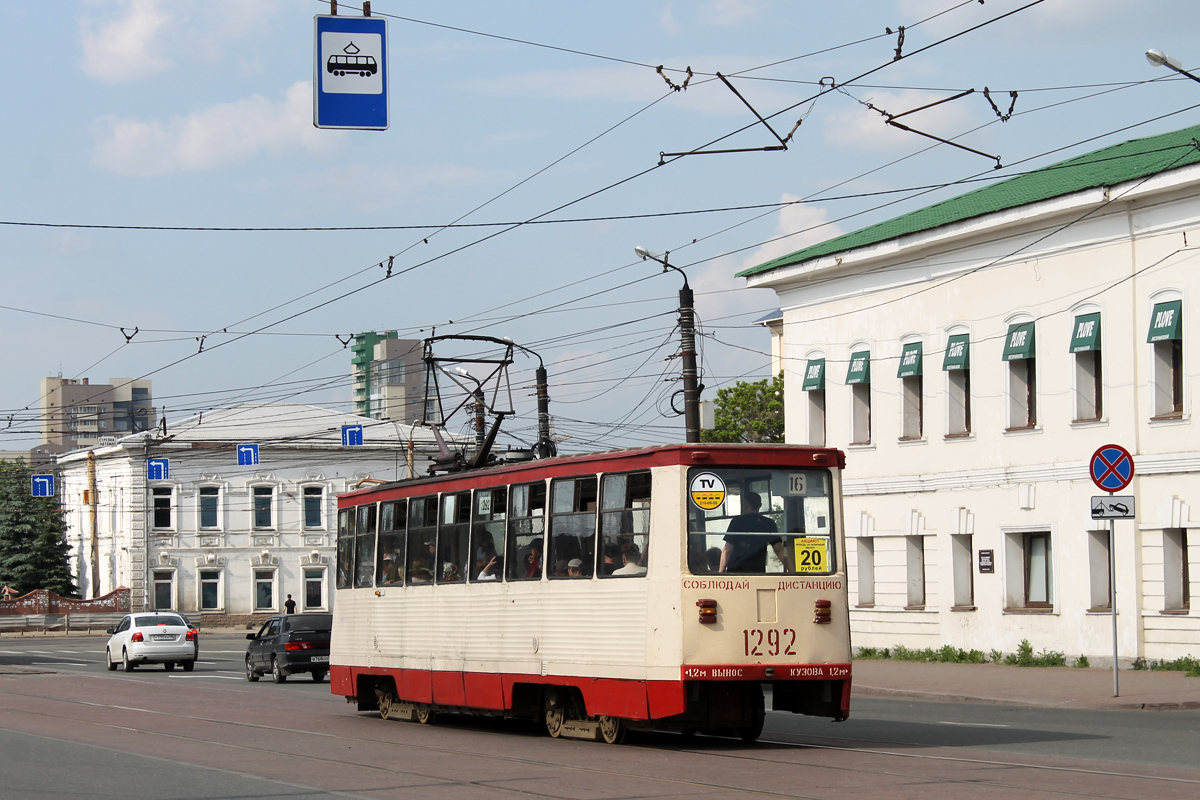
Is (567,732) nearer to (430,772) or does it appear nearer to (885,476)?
(430,772)

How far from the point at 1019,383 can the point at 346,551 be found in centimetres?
1509

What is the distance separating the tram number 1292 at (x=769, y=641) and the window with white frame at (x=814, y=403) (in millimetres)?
22437

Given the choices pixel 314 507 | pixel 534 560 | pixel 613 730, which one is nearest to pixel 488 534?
pixel 534 560

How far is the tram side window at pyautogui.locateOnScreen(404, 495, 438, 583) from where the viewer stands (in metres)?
19.3

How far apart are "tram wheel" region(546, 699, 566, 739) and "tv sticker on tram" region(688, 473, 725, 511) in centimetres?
308

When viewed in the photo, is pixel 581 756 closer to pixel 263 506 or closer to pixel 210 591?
pixel 210 591

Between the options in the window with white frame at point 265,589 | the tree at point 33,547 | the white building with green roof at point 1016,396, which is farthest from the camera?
the tree at point 33,547

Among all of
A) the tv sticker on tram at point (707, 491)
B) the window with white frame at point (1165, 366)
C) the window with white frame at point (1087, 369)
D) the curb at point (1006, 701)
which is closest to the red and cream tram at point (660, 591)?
the tv sticker on tram at point (707, 491)

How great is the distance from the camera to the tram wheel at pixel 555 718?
1672 cm

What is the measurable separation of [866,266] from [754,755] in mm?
21812

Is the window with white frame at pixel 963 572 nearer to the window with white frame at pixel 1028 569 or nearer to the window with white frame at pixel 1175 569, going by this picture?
the window with white frame at pixel 1028 569

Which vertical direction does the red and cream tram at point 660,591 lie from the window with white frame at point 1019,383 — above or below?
below

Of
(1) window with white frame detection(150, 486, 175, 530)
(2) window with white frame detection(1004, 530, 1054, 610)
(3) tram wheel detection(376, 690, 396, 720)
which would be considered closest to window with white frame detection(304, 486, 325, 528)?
(1) window with white frame detection(150, 486, 175, 530)

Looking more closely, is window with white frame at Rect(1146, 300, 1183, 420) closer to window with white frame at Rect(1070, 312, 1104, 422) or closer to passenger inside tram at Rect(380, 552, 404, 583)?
window with white frame at Rect(1070, 312, 1104, 422)
